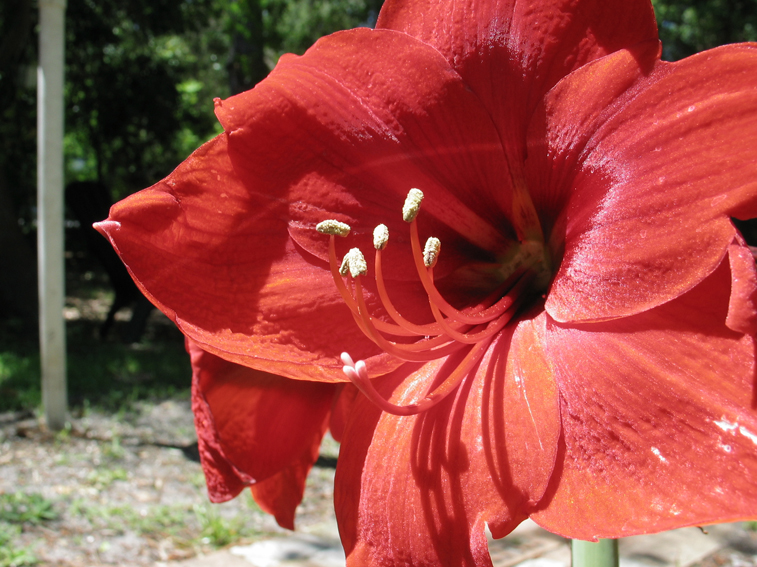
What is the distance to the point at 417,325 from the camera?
1.35 ft

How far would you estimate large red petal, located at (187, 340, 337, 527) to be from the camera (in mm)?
431

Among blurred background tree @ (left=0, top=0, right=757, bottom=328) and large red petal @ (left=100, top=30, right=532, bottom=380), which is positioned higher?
blurred background tree @ (left=0, top=0, right=757, bottom=328)

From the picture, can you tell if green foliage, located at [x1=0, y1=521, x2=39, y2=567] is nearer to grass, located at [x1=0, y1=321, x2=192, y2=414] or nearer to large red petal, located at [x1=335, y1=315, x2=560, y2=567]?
grass, located at [x1=0, y1=321, x2=192, y2=414]

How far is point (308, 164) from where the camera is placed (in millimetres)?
387

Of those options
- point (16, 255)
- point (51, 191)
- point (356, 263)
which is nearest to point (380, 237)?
point (356, 263)

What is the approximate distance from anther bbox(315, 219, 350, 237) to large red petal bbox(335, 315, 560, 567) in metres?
0.10

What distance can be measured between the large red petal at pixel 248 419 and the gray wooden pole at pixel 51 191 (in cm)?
287

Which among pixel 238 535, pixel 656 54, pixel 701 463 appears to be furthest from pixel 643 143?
pixel 238 535

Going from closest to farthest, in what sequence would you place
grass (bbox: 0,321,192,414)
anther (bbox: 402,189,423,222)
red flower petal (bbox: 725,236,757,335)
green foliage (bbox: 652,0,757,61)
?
red flower petal (bbox: 725,236,757,335) → anther (bbox: 402,189,423,222) → grass (bbox: 0,321,192,414) → green foliage (bbox: 652,0,757,61)

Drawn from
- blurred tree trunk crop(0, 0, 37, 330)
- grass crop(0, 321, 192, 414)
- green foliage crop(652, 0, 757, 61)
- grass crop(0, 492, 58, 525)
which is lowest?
grass crop(0, 321, 192, 414)

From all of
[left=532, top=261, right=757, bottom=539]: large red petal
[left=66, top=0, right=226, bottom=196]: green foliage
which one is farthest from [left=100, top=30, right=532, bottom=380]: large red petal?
[left=66, top=0, right=226, bottom=196]: green foliage

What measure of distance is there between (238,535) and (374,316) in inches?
84.4

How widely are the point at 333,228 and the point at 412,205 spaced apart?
5cm

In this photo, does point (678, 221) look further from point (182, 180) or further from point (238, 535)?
point (238, 535)
